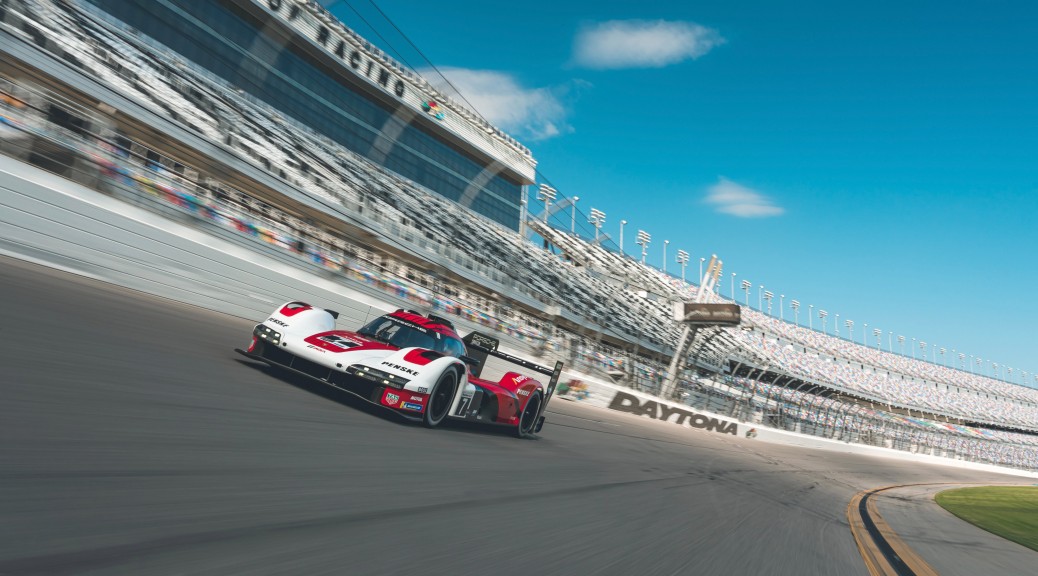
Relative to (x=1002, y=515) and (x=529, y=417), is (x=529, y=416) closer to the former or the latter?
(x=529, y=417)

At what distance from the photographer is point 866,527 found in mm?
7188

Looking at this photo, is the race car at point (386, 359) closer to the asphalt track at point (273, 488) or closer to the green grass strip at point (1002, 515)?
the asphalt track at point (273, 488)

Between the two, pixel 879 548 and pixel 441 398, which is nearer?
pixel 879 548

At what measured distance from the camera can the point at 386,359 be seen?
5.64 meters

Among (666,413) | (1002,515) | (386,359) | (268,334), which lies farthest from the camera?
(666,413)

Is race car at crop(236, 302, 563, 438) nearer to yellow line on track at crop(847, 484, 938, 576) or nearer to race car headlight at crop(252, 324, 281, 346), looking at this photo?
race car headlight at crop(252, 324, 281, 346)

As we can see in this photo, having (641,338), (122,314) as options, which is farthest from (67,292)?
(641,338)

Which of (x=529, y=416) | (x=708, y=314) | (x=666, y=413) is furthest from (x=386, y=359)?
(x=708, y=314)

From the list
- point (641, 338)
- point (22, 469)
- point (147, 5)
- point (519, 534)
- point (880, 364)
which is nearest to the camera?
point (22, 469)

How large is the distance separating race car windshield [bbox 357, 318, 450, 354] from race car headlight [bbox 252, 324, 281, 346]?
0.95 m

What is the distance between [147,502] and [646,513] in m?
3.67

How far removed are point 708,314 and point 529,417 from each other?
2203 cm

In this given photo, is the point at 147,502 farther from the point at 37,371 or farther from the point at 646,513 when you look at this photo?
the point at 646,513

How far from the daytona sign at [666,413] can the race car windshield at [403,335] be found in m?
15.8
